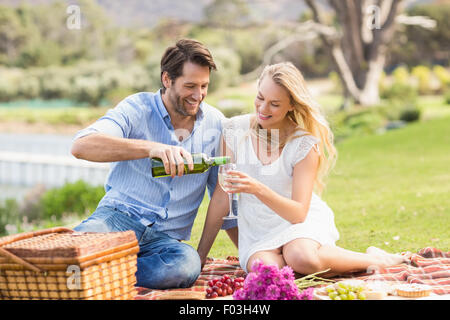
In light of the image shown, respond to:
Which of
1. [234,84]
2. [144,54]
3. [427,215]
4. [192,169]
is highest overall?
[144,54]

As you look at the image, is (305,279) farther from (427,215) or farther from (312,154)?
(427,215)

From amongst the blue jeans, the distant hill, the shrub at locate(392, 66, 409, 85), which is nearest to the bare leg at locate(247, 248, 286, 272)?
the blue jeans

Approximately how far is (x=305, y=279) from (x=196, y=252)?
59 centimetres

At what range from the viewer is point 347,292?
9.20 feet

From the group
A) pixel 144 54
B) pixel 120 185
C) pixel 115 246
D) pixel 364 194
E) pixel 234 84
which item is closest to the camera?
pixel 115 246

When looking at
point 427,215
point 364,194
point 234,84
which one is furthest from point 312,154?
point 234,84

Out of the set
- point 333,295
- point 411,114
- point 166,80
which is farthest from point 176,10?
point 333,295

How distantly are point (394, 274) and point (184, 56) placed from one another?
1619 mm

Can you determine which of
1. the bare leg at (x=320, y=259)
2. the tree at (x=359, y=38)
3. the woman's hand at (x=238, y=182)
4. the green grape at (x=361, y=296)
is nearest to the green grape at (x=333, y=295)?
the green grape at (x=361, y=296)

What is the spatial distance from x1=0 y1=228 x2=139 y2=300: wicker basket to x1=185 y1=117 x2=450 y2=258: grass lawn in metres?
1.73

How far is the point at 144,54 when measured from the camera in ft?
84.0

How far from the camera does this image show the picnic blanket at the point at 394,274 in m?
2.96

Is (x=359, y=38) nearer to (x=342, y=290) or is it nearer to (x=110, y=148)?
(x=110, y=148)

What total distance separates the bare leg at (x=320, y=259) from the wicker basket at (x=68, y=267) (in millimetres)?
858
